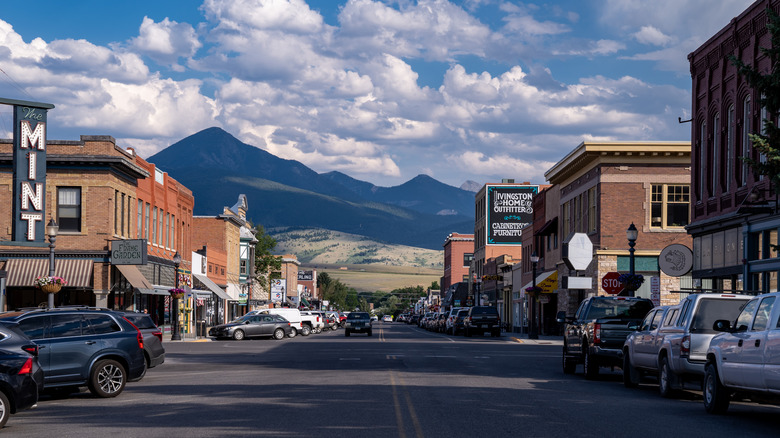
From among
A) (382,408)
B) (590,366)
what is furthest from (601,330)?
(382,408)

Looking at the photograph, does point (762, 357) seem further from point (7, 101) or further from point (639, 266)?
point (639, 266)

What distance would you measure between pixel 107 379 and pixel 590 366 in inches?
447

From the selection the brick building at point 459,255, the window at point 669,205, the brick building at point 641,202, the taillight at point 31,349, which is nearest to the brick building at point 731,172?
the brick building at point 641,202

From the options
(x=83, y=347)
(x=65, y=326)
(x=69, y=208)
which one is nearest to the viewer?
(x=83, y=347)

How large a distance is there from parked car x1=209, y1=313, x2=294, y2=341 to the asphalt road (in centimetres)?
2705

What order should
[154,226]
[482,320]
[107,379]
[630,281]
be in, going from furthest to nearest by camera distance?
[482,320] → [154,226] → [630,281] → [107,379]

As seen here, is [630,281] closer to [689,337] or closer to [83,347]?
[689,337]

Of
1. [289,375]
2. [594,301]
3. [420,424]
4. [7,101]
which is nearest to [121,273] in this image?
[7,101]

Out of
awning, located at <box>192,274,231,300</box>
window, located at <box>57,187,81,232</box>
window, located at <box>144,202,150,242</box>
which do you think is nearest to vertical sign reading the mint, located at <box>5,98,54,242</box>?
window, located at <box>57,187,81,232</box>

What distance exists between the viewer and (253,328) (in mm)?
53906

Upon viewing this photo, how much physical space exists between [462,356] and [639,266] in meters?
21.4

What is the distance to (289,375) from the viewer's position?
2417 cm

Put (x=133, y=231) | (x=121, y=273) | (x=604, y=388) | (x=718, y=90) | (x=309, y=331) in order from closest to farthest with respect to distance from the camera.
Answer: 1. (x=604, y=388)
2. (x=718, y=90)
3. (x=121, y=273)
4. (x=133, y=231)
5. (x=309, y=331)

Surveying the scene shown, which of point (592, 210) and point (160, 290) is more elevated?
point (592, 210)
